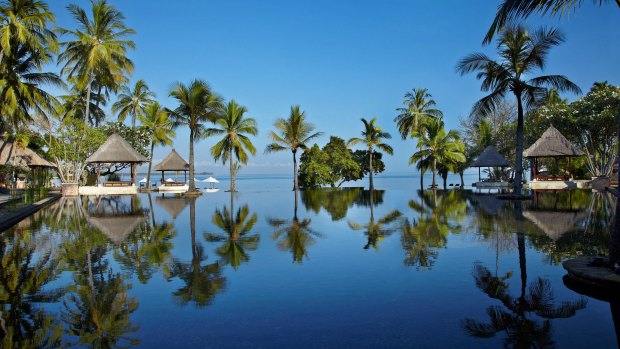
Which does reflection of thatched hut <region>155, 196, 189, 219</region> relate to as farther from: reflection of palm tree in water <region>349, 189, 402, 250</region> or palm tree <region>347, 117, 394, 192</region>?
palm tree <region>347, 117, 394, 192</region>

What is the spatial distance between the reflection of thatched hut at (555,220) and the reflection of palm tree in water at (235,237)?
6414 mm

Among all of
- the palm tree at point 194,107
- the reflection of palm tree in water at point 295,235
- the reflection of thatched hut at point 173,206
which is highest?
the palm tree at point 194,107

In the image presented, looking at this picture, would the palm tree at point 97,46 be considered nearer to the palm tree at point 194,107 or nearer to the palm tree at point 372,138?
the palm tree at point 194,107

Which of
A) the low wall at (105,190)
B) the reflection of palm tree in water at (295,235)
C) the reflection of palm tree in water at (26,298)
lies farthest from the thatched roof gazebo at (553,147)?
the reflection of palm tree in water at (26,298)

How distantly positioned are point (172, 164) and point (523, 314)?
3338cm

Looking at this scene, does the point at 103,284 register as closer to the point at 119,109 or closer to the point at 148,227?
the point at 148,227

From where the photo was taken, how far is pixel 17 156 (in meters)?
28.2

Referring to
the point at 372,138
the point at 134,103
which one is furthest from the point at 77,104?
the point at 372,138

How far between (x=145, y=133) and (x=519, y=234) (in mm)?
32504

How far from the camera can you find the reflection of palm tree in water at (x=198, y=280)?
536cm

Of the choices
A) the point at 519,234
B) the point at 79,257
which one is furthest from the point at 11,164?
the point at 519,234

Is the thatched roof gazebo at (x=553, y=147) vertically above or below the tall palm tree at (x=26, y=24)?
below

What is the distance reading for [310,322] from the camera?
177 inches

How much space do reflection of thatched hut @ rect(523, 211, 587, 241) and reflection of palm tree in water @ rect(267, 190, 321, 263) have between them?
524 cm
